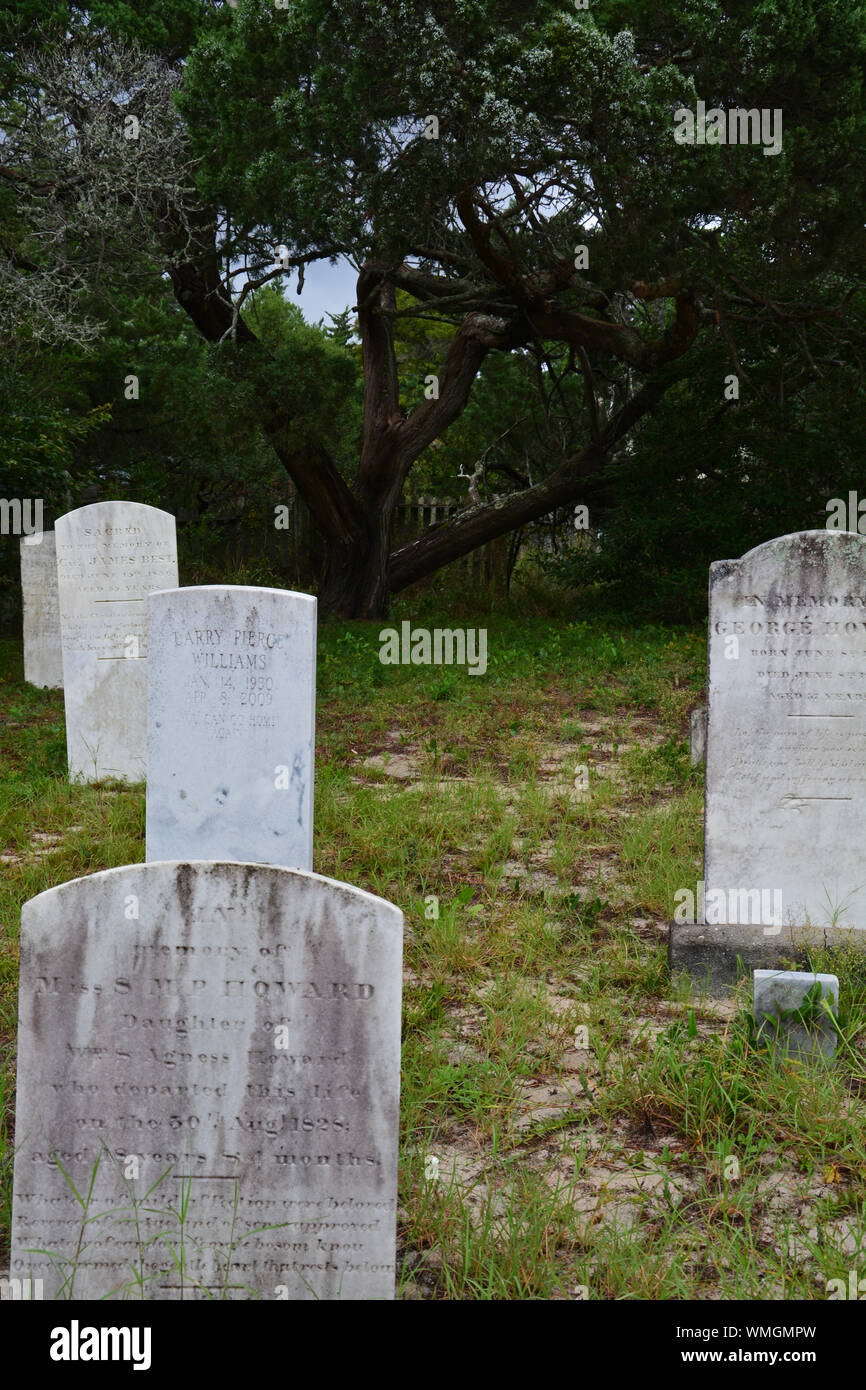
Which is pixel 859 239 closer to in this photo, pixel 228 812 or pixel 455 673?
pixel 455 673

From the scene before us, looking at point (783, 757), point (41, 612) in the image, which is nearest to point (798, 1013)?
point (783, 757)

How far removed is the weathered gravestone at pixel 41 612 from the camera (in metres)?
11.0

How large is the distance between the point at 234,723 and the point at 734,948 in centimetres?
214

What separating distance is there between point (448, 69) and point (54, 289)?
13.9 ft

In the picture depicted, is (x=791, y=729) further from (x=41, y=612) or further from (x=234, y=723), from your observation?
(x=41, y=612)

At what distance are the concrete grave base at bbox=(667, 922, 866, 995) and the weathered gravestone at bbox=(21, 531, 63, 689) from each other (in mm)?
8211

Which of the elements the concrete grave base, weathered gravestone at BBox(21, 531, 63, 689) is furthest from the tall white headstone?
weathered gravestone at BBox(21, 531, 63, 689)

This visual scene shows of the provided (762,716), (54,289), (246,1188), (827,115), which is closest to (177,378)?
(54,289)

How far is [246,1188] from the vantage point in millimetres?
2373

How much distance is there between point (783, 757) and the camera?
423cm

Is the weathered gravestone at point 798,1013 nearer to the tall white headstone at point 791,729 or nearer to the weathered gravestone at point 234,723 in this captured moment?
the tall white headstone at point 791,729

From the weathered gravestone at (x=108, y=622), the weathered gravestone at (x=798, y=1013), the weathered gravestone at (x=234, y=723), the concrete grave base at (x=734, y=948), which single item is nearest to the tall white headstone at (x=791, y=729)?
the concrete grave base at (x=734, y=948)

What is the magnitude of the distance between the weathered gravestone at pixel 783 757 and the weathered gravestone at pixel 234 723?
163cm

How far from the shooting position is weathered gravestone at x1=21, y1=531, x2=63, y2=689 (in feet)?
35.9
